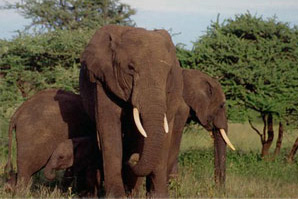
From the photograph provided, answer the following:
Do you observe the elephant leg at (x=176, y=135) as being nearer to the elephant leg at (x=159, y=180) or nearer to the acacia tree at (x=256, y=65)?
the elephant leg at (x=159, y=180)

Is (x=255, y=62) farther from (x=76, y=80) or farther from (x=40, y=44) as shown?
(x=40, y=44)

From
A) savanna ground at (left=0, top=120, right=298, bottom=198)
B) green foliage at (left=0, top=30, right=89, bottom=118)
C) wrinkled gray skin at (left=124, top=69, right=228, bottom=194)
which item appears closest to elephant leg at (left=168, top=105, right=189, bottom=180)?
savanna ground at (left=0, top=120, right=298, bottom=198)

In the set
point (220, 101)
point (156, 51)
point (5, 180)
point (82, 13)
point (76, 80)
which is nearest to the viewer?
point (156, 51)

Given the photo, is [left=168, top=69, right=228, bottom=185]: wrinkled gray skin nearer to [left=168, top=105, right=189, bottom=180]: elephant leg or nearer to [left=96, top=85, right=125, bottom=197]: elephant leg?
[left=168, top=105, right=189, bottom=180]: elephant leg

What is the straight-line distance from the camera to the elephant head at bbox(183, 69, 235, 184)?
10.6m

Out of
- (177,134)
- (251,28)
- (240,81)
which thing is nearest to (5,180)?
(177,134)

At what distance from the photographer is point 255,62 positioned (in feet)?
42.5

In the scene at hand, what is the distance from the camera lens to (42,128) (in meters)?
8.88

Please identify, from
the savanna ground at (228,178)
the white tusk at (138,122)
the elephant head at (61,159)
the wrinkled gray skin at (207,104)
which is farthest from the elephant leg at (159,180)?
the wrinkled gray skin at (207,104)

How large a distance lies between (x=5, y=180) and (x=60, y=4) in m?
13.0

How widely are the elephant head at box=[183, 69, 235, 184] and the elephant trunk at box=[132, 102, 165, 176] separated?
3607 millimetres

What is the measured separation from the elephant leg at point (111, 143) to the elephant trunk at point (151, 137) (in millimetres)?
468

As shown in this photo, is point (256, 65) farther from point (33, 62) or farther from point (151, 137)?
point (151, 137)

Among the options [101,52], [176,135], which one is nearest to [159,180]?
[176,135]
